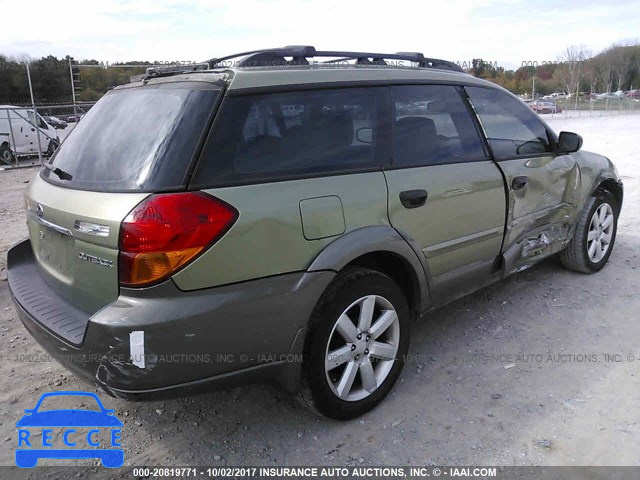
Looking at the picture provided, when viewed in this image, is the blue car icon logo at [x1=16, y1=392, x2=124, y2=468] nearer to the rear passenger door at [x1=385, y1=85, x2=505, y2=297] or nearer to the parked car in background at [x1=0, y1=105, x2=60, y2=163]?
the rear passenger door at [x1=385, y1=85, x2=505, y2=297]

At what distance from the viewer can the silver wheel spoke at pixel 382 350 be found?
2.82 meters

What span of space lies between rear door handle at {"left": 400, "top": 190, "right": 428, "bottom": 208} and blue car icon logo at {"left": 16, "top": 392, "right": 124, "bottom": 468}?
1.94 metres

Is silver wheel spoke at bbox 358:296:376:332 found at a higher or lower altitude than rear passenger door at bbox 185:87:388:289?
lower

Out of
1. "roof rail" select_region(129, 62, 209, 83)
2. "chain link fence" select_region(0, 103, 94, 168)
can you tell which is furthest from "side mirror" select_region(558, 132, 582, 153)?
"chain link fence" select_region(0, 103, 94, 168)

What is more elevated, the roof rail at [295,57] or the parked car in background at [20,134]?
the roof rail at [295,57]

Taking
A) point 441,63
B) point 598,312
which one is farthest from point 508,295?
point 441,63

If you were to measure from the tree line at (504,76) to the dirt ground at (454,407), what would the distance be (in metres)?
7.57

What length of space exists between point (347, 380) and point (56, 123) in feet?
64.4

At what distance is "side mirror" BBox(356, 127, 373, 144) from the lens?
9.24ft

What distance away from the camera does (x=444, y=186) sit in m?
3.10

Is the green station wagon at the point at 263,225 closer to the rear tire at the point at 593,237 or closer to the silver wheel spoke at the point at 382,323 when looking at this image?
the silver wheel spoke at the point at 382,323

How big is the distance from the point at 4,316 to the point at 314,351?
2854mm

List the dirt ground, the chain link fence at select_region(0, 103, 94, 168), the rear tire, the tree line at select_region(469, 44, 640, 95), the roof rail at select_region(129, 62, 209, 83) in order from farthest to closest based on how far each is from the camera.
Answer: the tree line at select_region(469, 44, 640, 95), the chain link fence at select_region(0, 103, 94, 168), the rear tire, the roof rail at select_region(129, 62, 209, 83), the dirt ground

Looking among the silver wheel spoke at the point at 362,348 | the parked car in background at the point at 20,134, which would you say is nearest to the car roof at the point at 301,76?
the silver wheel spoke at the point at 362,348
